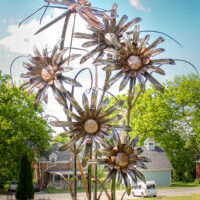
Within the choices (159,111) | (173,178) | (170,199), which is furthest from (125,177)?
(173,178)

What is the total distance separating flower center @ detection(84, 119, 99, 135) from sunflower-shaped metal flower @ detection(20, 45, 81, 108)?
138 mm

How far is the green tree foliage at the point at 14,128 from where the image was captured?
12.4m

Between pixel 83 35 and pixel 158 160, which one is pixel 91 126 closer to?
pixel 83 35

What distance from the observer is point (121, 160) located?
38.7 inches

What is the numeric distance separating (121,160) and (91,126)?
0.51 ft

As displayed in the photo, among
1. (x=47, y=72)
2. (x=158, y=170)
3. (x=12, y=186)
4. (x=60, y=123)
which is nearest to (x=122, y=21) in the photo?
(x=47, y=72)

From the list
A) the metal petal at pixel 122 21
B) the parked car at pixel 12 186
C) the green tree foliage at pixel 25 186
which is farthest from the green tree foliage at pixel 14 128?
the metal petal at pixel 122 21

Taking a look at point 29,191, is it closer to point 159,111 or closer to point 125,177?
point 125,177

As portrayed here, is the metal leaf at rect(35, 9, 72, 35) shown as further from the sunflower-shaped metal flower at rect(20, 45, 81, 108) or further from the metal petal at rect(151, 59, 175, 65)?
the metal petal at rect(151, 59, 175, 65)

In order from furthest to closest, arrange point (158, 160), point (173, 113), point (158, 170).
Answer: point (158, 160) < point (158, 170) < point (173, 113)

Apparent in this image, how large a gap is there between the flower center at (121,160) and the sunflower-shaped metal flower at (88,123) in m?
0.08

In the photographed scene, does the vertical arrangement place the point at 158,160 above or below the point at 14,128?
below

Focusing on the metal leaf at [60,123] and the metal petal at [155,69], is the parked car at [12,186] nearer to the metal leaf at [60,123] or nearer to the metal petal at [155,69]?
the metal leaf at [60,123]

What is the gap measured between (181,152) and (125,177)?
18.9 metres
